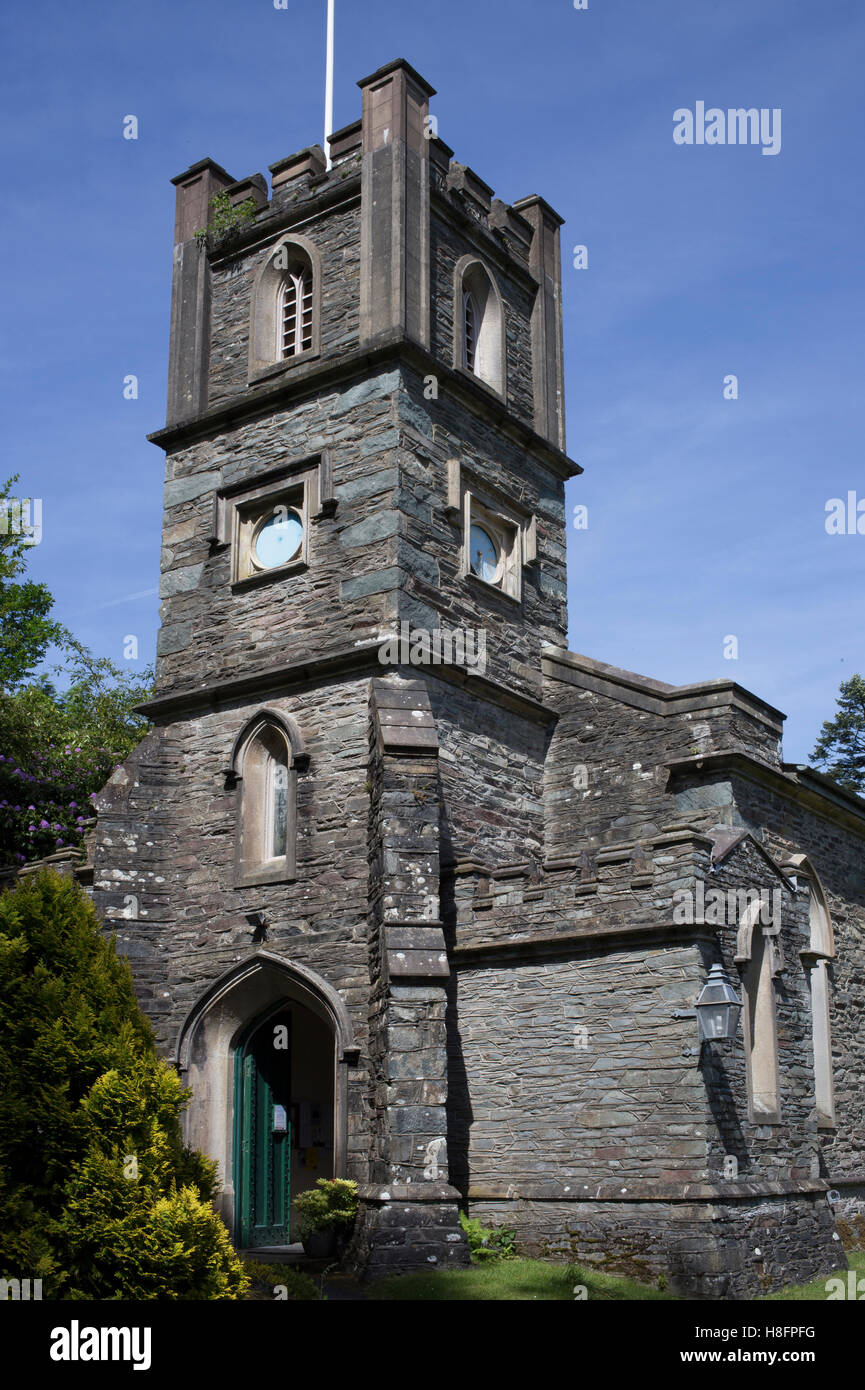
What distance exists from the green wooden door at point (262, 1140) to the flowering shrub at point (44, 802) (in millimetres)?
6799

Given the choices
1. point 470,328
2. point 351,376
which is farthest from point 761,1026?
point 470,328

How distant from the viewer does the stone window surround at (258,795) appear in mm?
15258

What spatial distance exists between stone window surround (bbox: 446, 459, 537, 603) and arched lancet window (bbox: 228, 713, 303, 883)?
10.3ft

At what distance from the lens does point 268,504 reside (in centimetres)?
1731

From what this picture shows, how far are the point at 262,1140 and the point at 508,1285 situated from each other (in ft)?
16.8

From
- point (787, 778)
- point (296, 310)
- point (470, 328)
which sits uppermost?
point (470, 328)

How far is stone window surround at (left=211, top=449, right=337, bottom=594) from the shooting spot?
16531mm

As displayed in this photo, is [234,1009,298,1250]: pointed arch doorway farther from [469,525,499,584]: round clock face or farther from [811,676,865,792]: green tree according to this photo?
[811,676,865,792]: green tree

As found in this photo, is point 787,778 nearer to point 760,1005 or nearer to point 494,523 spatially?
point 760,1005

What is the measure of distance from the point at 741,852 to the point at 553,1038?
2.70m

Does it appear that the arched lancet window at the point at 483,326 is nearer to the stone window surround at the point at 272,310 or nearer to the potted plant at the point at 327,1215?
the stone window surround at the point at 272,310

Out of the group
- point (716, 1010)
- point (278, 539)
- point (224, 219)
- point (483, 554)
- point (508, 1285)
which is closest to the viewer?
point (508, 1285)

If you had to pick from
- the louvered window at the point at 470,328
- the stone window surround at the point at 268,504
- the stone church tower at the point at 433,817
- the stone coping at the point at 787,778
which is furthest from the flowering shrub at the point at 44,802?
the stone coping at the point at 787,778

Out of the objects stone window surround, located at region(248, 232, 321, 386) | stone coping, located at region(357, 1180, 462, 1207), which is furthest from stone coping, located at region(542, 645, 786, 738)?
stone coping, located at region(357, 1180, 462, 1207)
